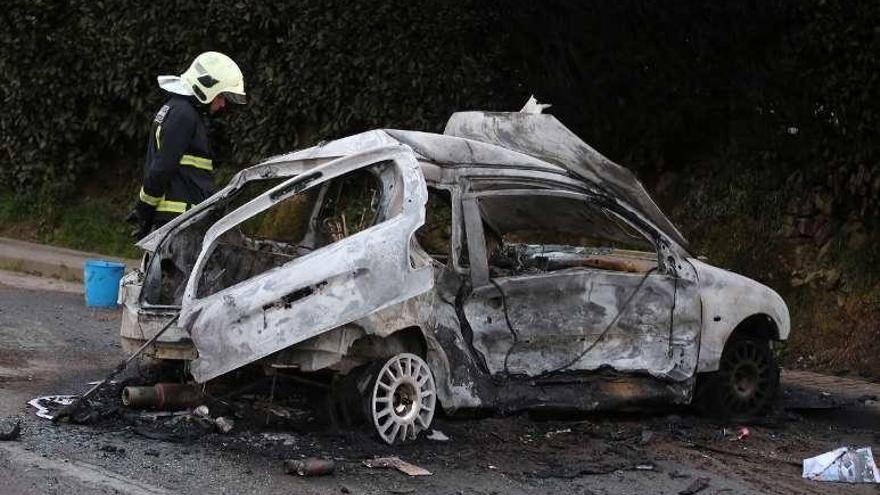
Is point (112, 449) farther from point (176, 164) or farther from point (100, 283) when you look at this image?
point (100, 283)

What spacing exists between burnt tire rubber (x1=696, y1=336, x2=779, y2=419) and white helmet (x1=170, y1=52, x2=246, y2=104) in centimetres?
357

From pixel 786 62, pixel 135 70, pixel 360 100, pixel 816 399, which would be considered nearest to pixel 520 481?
pixel 816 399

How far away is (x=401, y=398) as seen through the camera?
764 cm

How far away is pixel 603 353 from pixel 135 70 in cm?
913

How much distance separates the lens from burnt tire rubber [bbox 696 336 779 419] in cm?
893

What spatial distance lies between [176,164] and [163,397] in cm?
215

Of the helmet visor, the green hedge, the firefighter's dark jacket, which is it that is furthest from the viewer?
the green hedge

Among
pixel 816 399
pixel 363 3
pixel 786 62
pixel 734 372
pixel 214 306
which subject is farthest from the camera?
pixel 363 3

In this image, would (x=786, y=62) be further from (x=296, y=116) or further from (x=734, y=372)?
(x=296, y=116)

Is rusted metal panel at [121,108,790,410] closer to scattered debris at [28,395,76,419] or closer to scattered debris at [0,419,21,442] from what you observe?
scattered debris at [28,395,76,419]

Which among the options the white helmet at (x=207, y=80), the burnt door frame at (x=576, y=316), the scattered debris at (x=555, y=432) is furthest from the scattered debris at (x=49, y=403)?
the scattered debris at (x=555, y=432)

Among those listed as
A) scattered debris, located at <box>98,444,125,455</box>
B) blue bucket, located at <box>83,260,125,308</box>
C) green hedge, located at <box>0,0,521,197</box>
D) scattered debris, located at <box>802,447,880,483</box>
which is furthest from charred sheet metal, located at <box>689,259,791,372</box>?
blue bucket, located at <box>83,260,125,308</box>

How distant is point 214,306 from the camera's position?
23.5 feet

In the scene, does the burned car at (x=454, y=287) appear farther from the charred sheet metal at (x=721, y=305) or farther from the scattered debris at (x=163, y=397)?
the scattered debris at (x=163, y=397)
